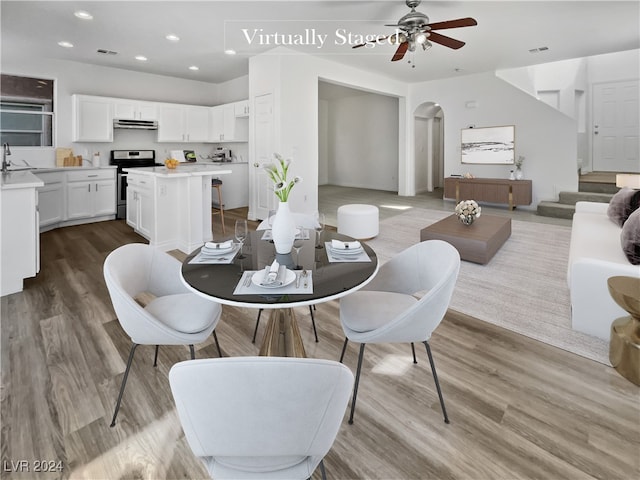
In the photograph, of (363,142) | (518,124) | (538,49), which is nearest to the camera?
(538,49)

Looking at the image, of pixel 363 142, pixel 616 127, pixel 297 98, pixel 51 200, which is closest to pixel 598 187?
pixel 616 127

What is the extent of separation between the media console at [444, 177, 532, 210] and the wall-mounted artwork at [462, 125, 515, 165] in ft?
1.82

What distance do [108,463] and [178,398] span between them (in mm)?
913

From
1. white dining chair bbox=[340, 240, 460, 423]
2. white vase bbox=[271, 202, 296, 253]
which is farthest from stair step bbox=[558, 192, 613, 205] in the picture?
white vase bbox=[271, 202, 296, 253]

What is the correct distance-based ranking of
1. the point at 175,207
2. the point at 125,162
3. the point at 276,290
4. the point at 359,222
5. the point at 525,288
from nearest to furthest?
the point at 276,290 → the point at 525,288 → the point at 175,207 → the point at 359,222 → the point at 125,162

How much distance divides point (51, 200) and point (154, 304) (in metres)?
5.09

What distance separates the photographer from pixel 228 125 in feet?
25.0

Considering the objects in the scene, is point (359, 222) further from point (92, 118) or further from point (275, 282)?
point (92, 118)

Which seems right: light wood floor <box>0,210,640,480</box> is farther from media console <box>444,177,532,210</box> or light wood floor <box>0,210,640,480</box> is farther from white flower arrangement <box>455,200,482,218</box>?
media console <box>444,177,532,210</box>

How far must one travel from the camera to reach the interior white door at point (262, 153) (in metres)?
5.99

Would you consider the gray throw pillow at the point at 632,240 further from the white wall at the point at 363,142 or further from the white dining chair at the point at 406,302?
the white wall at the point at 363,142

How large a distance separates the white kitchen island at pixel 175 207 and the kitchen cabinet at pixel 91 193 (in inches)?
68.5

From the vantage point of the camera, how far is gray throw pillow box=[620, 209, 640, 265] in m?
2.41

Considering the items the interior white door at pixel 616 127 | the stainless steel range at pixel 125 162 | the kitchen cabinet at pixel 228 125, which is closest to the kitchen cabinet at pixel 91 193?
the stainless steel range at pixel 125 162
